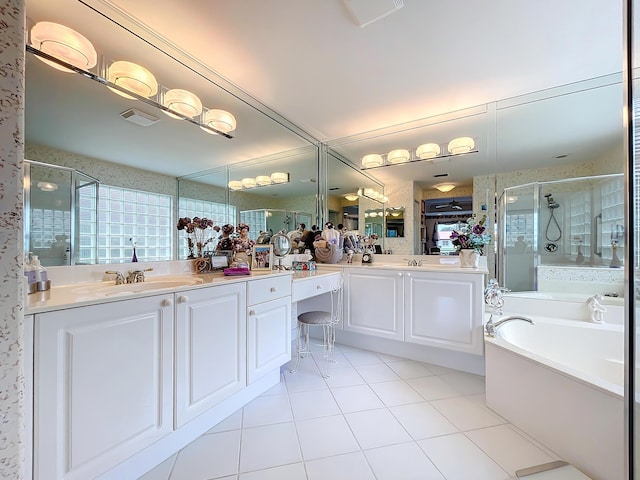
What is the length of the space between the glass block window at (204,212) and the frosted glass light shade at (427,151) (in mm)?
2120

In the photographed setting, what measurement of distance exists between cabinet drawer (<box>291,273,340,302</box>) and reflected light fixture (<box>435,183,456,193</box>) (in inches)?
58.5

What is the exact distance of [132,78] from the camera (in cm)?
151

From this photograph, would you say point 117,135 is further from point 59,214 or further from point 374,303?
point 374,303

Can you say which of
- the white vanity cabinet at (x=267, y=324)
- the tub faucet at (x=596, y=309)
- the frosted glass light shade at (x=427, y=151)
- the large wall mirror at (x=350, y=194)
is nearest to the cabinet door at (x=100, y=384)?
the white vanity cabinet at (x=267, y=324)

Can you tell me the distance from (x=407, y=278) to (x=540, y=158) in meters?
1.93

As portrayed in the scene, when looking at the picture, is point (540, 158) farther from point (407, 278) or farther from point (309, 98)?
point (309, 98)

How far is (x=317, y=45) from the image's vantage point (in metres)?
1.66

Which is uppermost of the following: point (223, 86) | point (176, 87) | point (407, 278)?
point (223, 86)

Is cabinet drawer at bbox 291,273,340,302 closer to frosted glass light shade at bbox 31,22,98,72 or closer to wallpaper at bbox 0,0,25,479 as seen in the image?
wallpaper at bbox 0,0,25,479

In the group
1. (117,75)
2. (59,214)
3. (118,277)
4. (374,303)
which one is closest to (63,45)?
(117,75)

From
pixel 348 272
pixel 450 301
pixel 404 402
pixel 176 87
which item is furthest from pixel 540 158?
pixel 176 87

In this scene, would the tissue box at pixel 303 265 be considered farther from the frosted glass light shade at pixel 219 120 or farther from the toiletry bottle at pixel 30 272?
the toiletry bottle at pixel 30 272

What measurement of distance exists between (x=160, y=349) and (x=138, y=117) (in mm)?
1428

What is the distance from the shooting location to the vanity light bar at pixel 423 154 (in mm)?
2561
